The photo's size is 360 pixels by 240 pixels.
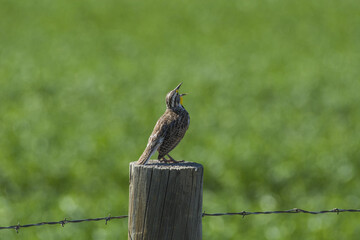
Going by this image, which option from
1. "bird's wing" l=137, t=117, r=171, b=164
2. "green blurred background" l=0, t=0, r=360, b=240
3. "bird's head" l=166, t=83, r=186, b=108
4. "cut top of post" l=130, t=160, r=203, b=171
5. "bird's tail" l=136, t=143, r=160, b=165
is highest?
"green blurred background" l=0, t=0, r=360, b=240

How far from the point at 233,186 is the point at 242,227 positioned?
2.51m

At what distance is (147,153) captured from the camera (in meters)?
3.64

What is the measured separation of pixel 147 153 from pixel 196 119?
13.0 metres

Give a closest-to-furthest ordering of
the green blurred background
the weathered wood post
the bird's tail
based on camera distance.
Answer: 1. the weathered wood post
2. the bird's tail
3. the green blurred background

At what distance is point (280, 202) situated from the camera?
1048 centimetres

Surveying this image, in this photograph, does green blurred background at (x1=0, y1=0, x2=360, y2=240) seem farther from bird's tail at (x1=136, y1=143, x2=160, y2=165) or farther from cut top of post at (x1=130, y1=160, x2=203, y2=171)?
cut top of post at (x1=130, y1=160, x2=203, y2=171)

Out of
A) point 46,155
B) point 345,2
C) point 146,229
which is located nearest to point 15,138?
point 46,155

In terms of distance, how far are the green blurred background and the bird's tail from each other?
179 inches

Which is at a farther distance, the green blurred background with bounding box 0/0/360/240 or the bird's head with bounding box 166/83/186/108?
the green blurred background with bounding box 0/0/360/240

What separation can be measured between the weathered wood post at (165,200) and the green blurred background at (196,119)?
4.72 m

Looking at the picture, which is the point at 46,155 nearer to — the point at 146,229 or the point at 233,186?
the point at 233,186

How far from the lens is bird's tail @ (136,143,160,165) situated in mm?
3527

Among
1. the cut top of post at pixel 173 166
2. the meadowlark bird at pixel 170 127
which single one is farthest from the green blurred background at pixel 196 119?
the cut top of post at pixel 173 166

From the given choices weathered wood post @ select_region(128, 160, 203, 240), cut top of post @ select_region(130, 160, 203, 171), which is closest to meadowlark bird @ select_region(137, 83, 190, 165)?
cut top of post @ select_region(130, 160, 203, 171)
